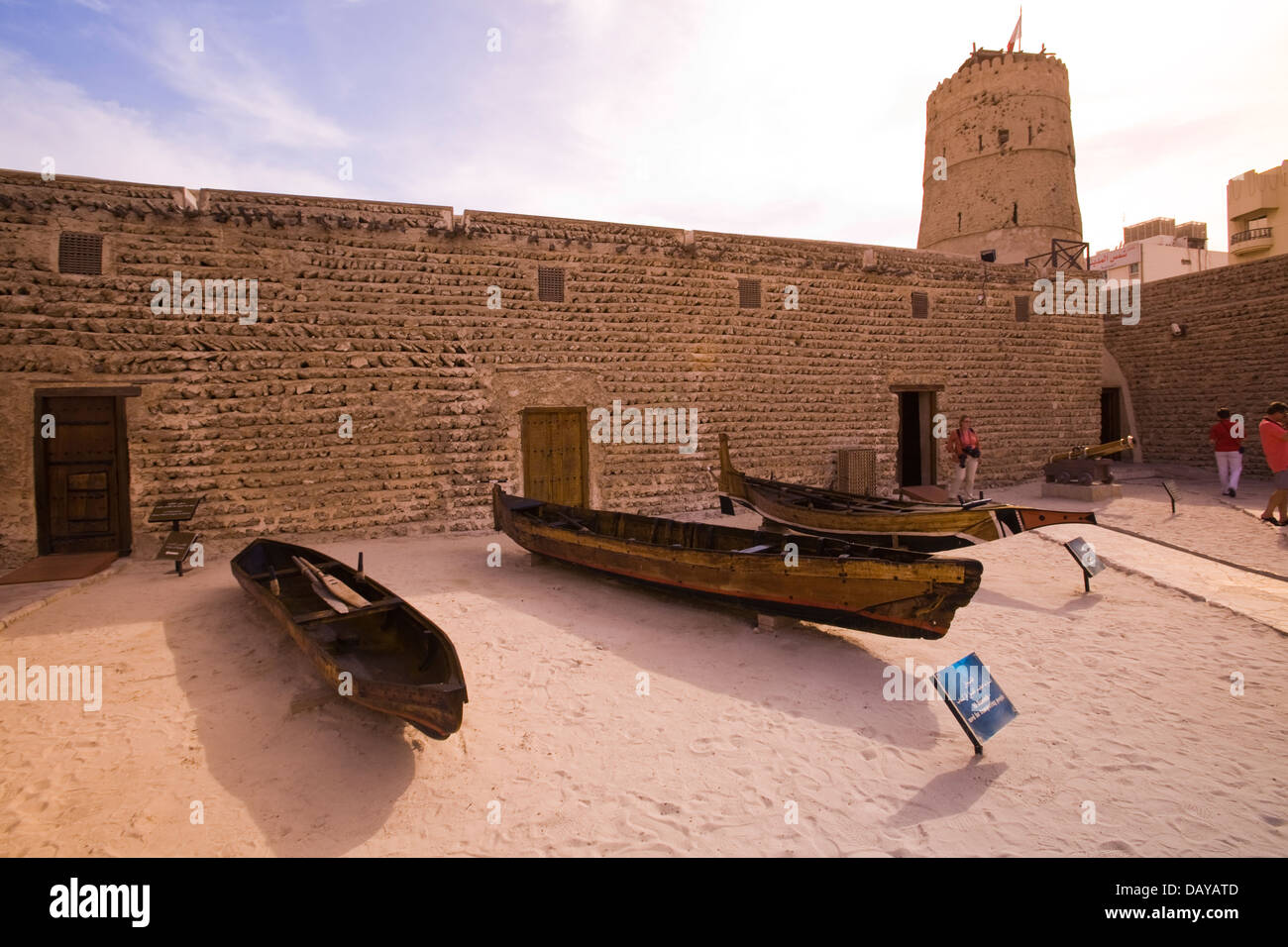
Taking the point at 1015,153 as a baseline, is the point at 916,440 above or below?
below

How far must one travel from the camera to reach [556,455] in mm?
10688

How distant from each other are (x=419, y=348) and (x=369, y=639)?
6090 mm

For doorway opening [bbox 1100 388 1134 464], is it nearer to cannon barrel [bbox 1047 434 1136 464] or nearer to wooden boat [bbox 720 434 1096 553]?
cannon barrel [bbox 1047 434 1136 464]

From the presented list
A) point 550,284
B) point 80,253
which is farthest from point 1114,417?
point 80,253

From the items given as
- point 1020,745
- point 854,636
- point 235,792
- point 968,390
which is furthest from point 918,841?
point 968,390

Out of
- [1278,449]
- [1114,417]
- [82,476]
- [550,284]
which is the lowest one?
[82,476]

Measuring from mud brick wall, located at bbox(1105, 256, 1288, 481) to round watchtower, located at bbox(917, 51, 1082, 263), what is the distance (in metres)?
3.40

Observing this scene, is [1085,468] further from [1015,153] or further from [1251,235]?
[1251,235]

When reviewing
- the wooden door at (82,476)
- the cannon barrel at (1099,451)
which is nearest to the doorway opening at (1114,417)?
the cannon barrel at (1099,451)

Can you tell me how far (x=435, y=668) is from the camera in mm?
4074

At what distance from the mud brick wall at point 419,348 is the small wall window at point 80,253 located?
3.6 inches

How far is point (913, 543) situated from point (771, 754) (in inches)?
148

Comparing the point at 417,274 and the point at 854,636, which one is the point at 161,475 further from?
the point at 854,636

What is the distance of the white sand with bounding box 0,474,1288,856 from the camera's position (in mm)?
3096
